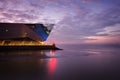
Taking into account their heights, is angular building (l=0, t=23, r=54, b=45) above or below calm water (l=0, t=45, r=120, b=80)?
above

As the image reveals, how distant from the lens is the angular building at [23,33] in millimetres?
51125

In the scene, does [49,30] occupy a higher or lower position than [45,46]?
higher

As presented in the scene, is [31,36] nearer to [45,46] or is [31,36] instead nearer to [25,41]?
[25,41]

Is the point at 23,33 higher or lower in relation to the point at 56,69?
higher

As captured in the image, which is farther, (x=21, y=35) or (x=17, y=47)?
(x=21, y=35)

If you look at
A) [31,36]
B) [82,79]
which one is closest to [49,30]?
[31,36]

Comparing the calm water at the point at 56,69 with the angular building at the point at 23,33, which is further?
the angular building at the point at 23,33

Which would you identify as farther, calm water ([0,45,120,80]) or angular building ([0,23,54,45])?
angular building ([0,23,54,45])

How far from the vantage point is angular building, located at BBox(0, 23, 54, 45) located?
51.1 metres

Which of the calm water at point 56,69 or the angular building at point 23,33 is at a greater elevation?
the angular building at point 23,33

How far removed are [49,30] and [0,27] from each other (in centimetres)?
1585

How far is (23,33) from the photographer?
54.2 meters

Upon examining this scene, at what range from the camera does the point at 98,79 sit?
41.2ft

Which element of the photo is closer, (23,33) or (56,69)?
(56,69)
